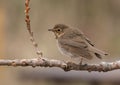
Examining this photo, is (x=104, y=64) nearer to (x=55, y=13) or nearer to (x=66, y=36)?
(x=66, y=36)

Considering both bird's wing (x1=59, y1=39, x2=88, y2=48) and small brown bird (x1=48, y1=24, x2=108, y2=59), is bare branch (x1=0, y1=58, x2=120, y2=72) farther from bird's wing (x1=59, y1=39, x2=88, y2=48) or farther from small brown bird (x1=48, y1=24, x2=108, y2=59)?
bird's wing (x1=59, y1=39, x2=88, y2=48)

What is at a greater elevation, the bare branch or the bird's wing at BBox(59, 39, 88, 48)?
the bird's wing at BBox(59, 39, 88, 48)

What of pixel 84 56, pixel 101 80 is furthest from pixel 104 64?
pixel 101 80

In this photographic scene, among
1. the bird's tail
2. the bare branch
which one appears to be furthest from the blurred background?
the bare branch

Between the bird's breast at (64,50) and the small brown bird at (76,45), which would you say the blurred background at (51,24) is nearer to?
the small brown bird at (76,45)

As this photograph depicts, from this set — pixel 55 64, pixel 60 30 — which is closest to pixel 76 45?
pixel 60 30

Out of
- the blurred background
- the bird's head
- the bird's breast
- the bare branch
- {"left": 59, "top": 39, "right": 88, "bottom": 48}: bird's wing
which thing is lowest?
the bare branch

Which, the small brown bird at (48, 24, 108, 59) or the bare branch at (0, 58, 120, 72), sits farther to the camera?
the small brown bird at (48, 24, 108, 59)

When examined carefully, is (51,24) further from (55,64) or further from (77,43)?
(55,64)

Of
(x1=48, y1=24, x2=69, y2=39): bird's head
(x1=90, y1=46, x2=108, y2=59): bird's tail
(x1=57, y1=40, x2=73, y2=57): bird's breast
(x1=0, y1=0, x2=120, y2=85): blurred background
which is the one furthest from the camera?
(x1=0, y1=0, x2=120, y2=85): blurred background
